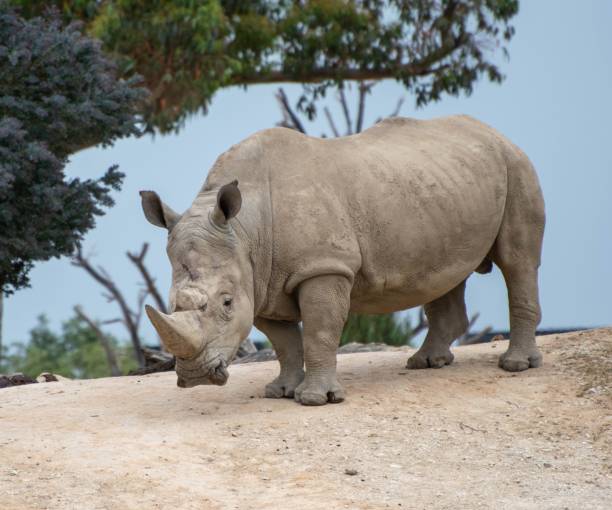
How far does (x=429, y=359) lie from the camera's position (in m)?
9.93

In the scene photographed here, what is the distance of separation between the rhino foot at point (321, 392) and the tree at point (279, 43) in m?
10.3

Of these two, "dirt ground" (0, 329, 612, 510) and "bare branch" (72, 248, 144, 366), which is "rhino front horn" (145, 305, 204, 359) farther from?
"bare branch" (72, 248, 144, 366)

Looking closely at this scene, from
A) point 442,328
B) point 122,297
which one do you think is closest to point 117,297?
point 122,297

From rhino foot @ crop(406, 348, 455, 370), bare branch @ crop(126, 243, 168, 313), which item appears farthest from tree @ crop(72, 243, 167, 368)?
rhino foot @ crop(406, 348, 455, 370)

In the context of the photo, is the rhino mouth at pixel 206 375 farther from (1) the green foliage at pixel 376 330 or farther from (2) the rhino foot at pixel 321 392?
(1) the green foliage at pixel 376 330

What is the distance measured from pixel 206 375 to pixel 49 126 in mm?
6592

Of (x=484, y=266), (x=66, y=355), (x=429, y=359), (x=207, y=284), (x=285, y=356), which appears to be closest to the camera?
(x=207, y=284)

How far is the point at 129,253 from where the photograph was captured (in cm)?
2034

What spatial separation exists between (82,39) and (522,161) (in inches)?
246

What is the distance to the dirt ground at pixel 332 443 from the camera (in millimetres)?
6887

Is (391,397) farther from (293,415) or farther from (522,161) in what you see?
(522,161)

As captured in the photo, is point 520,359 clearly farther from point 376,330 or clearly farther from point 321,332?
point 376,330

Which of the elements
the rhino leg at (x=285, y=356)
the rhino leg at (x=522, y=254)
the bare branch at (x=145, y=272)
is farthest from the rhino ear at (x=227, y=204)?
the bare branch at (x=145, y=272)

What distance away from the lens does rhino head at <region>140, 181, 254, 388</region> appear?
793 centimetres
